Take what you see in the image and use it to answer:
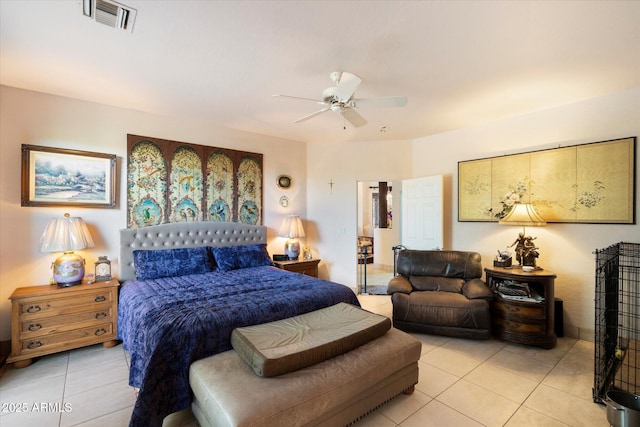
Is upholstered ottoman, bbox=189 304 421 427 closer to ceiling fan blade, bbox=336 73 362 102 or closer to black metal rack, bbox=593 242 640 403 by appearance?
black metal rack, bbox=593 242 640 403

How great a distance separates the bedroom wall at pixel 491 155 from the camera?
3.19 metres

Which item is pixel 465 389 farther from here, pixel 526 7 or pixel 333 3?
pixel 333 3

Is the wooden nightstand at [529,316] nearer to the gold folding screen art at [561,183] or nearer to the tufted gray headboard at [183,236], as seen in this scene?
the gold folding screen art at [561,183]

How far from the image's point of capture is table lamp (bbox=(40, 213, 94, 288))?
9.63 ft

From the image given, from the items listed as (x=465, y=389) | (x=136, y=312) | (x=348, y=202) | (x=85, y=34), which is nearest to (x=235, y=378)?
(x=136, y=312)

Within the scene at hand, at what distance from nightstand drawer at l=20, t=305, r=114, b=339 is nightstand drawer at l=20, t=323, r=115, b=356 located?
0.05 m

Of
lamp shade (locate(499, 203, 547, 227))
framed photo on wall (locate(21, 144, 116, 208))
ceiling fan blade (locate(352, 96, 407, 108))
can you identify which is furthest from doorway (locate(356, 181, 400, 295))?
framed photo on wall (locate(21, 144, 116, 208))

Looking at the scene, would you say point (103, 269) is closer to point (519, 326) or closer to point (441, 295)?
point (441, 295)

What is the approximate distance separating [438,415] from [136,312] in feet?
8.30

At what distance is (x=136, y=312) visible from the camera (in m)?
2.36

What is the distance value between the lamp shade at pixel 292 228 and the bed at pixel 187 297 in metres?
0.38

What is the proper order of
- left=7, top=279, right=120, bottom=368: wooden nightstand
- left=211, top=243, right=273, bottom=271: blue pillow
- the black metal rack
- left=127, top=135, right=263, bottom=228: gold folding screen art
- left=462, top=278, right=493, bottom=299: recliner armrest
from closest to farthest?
the black metal rack → left=7, top=279, right=120, bottom=368: wooden nightstand → left=462, top=278, right=493, bottom=299: recliner armrest → left=127, top=135, right=263, bottom=228: gold folding screen art → left=211, top=243, right=273, bottom=271: blue pillow

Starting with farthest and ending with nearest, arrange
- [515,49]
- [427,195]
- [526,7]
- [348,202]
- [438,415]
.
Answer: [348,202] → [427,195] → [515,49] → [438,415] → [526,7]

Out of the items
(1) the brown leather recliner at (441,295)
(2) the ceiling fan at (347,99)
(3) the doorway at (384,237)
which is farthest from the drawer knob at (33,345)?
(3) the doorway at (384,237)
